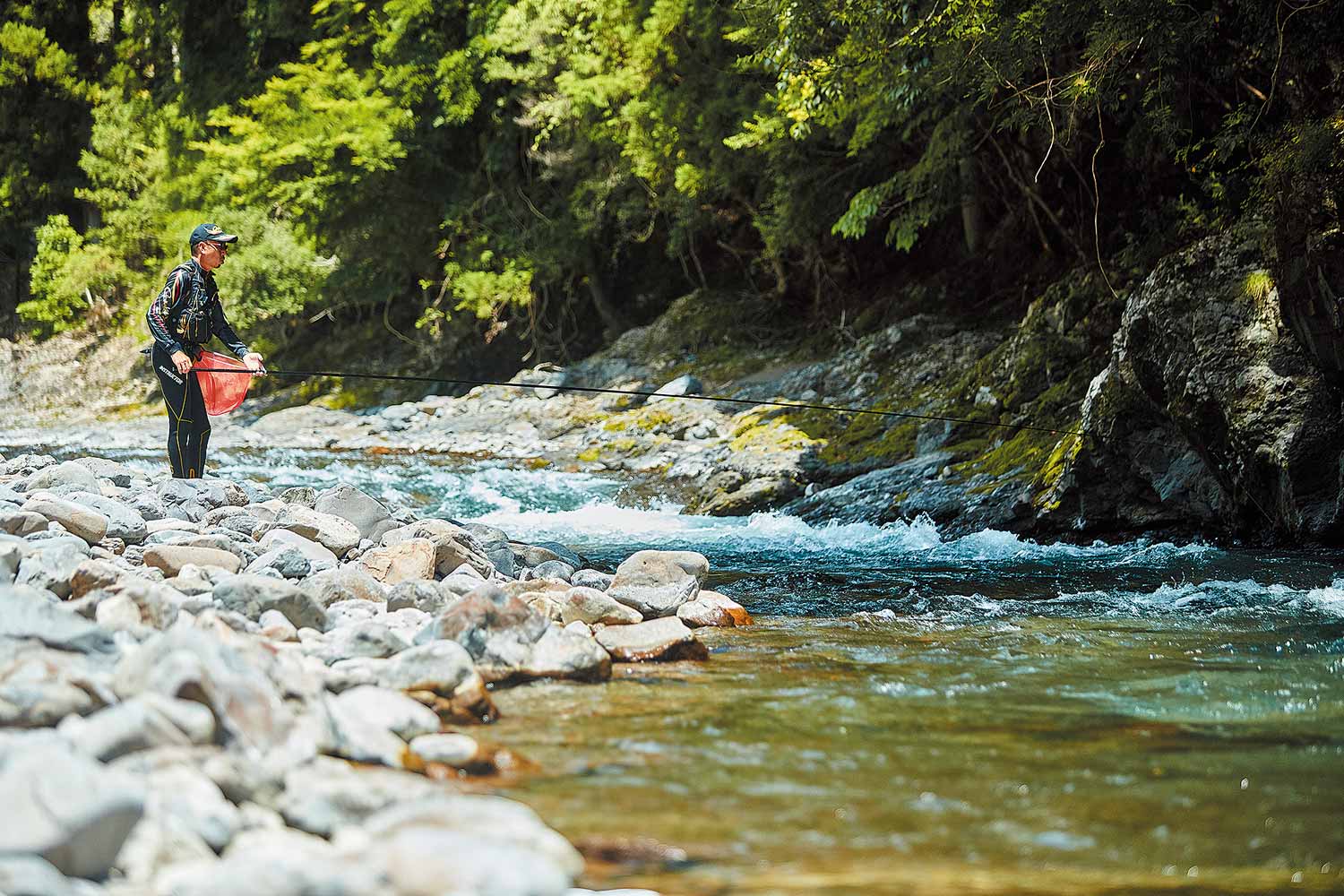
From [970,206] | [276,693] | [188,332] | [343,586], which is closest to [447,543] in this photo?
[343,586]

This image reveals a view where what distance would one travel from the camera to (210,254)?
255 inches

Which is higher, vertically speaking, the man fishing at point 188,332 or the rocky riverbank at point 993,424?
the man fishing at point 188,332

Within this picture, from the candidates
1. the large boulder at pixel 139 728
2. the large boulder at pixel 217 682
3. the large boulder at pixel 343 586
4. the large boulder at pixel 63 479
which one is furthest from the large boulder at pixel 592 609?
the large boulder at pixel 63 479

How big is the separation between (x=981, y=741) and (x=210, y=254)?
535 centimetres

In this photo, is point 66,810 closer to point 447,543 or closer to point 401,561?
point 401,561

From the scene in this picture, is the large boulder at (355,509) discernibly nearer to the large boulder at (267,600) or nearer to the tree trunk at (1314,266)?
the large boulder at (267,600)

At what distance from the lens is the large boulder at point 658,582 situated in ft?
16.2

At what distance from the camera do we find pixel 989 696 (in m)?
3.61

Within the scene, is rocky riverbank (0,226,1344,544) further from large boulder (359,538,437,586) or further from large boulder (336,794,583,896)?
large boulder (336,794,583,896)

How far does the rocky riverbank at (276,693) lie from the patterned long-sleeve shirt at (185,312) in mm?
1369

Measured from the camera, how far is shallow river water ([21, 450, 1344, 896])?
235cm

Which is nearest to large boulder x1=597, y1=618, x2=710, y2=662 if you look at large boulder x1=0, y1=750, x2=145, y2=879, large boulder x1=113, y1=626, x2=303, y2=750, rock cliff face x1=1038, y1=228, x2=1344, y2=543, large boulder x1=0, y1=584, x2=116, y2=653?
large boulder x1=113, y1=626, x2=303, y2=750

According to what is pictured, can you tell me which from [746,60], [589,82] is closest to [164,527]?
[746,60]

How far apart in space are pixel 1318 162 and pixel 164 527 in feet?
21.4
